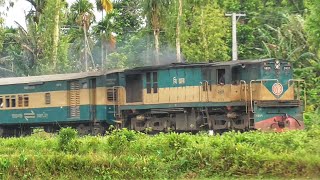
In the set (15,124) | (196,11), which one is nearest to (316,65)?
(196,11)

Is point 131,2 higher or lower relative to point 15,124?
higher

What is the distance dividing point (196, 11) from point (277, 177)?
27.1 metres

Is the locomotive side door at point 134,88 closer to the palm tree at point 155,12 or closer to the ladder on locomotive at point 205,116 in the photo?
the ladder on locomotive at point 205,116

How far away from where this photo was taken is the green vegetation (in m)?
16.1

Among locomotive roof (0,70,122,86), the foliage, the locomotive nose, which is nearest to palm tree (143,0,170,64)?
the foliage

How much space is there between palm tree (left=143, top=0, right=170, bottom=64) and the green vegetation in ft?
71.0

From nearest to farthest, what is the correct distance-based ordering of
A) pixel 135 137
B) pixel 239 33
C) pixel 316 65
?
pixel 135 137, pixel 316 65, pixel 239 33

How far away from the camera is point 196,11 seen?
137 feet

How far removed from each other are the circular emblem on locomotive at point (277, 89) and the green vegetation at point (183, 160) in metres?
8.99

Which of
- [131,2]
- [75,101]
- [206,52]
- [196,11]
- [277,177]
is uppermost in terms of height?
[131,2]

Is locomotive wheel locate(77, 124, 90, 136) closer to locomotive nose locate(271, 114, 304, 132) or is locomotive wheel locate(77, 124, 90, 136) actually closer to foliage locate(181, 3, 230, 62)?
locomotive nose locate(271, 114, 304, 132)

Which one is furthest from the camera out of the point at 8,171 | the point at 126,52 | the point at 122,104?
Answer: the point at 126,52

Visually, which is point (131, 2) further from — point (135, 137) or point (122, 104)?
point (135, 137)

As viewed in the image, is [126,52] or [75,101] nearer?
[75,101]
